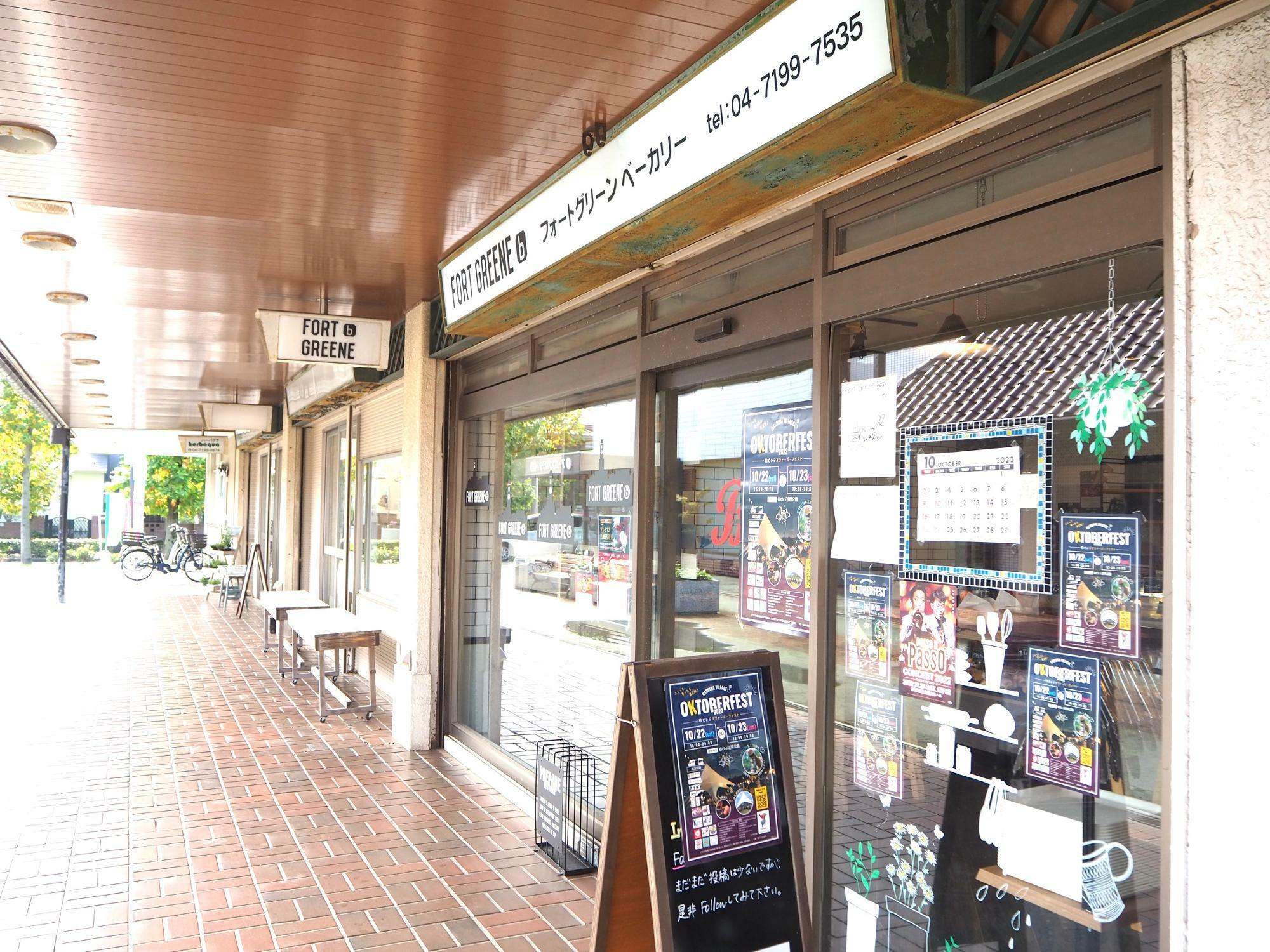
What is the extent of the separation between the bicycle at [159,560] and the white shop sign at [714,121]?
18.1m

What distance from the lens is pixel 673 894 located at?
2.41 m

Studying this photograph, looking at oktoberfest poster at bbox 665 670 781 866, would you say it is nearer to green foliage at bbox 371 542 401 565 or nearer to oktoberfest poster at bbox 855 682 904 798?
oktoberfest poster at bbox 855 682 904 798

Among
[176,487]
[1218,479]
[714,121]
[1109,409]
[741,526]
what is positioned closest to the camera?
[1218,479]

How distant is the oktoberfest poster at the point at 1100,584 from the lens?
83.8 inches

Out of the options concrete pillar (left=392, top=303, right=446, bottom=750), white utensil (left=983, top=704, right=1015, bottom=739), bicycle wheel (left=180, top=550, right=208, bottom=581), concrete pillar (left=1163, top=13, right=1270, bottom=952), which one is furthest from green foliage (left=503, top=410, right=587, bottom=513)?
A: bicycle wheel (left=180, top=550, right=208, bottom=581)

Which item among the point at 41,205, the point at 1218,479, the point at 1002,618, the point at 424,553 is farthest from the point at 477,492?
the point at 1218,479

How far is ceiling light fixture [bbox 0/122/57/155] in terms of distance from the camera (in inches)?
143

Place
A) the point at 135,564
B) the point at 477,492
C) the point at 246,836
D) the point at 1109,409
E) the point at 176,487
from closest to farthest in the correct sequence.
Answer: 1. the point at 1109,409
2. the point at 246,836
3. the point at 477,492
4. the point at 135,564
5. the point at 176,487

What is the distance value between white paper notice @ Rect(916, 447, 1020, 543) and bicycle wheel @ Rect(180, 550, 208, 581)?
65.2ft

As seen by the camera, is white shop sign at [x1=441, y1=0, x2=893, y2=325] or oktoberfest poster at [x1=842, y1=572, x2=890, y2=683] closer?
white shop sign at [x1=441, y1=0, x2=893, y2=325]

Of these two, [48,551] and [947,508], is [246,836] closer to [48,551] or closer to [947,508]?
[947,508]

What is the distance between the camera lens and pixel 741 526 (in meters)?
3.62

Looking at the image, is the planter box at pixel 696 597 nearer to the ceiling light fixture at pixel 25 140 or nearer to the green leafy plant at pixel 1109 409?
the green leafy plant at pixel 1109 409

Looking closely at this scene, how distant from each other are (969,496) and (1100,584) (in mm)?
443
